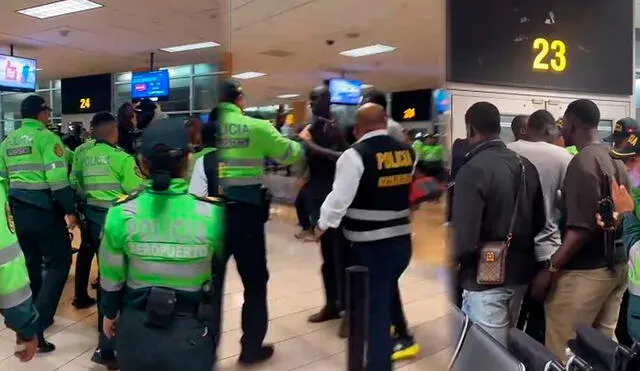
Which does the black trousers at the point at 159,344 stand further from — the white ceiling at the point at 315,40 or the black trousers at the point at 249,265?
the white ceiling at the point at 315,40

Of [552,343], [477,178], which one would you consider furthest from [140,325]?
[552,343]

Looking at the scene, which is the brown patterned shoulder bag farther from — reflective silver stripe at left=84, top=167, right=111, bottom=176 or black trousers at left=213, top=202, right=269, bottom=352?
reflective silver stripe at left=84, top=167, right=111, bottom=176

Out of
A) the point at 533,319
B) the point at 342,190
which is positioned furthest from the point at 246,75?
the point at 533,319

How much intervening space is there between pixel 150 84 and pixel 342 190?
48 centimetres

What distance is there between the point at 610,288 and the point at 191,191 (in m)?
1.52

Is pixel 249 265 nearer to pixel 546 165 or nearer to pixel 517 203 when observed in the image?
pixel 517 203

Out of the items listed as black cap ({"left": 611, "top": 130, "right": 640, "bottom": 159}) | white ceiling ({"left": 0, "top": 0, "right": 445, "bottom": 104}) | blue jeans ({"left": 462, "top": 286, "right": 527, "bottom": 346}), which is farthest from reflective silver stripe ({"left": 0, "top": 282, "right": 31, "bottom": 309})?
black cap ({"left": 611, "top": 130, "right": 640, "bottom": 159})

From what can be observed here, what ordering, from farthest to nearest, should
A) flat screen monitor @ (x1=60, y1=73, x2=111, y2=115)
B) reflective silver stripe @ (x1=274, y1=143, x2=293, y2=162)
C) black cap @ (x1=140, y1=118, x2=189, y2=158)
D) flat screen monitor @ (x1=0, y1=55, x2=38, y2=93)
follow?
flat screen monitor @ (x1=0, y1=55, x2=38, y2=93)
flat screen monitor @ (x1=60, y1=73, x2=111, y2=115)
black cap @ (x1=140, y1=118, x2=189, y2=158)
reflective silver stripe @ (x1=274, y1=143, x2=293, y2=162)

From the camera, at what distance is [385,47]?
33.9 inches

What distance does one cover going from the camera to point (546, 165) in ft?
5.78

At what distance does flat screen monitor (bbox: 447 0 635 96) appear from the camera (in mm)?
1420

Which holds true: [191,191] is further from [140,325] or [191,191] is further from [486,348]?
[486,348]

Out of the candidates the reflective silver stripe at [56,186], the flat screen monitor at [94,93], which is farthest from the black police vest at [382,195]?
the reflective silver stripe at [56,186]

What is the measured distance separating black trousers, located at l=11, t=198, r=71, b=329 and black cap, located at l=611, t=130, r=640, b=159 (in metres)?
2.11
